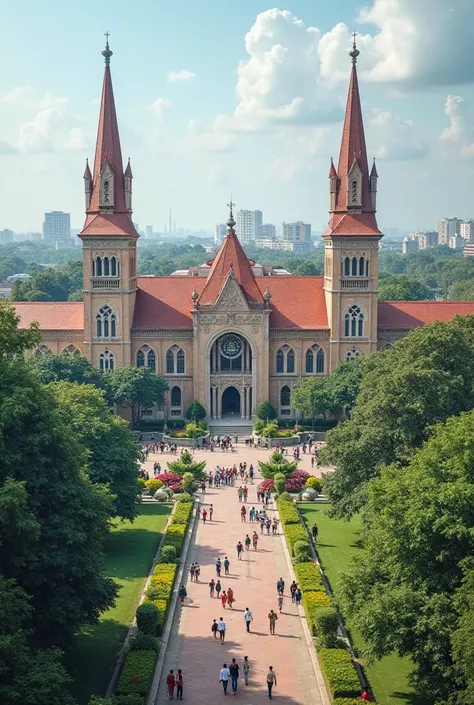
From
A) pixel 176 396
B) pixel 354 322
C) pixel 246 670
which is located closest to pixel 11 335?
pixel 246 670

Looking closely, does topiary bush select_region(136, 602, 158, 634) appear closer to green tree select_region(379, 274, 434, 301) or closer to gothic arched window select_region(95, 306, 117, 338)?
gothic arched window select_region(95, 306, 117, 338)

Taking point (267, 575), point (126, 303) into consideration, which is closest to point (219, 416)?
point (126, 303)

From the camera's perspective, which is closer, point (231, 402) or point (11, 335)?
point (11, 335)

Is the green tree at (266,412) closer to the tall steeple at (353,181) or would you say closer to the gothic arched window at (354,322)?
the gothic arched window at (354,322)

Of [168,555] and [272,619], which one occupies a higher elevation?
[168,555]

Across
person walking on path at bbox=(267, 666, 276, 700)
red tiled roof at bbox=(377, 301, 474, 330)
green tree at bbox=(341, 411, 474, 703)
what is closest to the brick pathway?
person walking on path at bbox=(267, 666, 276, 700)

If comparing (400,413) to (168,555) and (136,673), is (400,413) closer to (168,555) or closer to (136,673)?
(168,555)

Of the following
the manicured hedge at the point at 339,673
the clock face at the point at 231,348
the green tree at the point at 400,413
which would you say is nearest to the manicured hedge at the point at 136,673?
the manicured hedge at the point at 339,673
